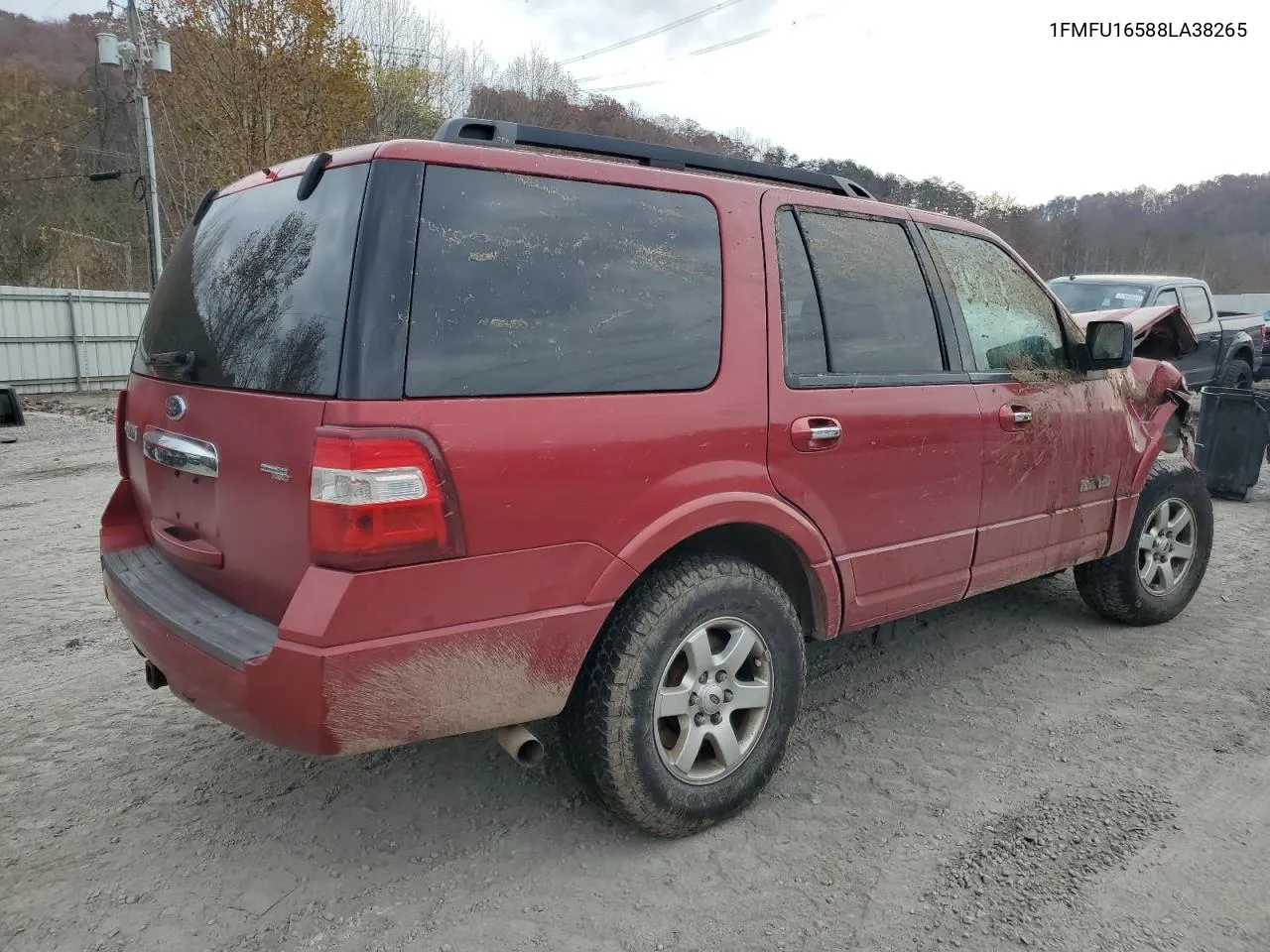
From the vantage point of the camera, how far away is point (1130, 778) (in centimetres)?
301

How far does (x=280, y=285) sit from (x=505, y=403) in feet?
2.24

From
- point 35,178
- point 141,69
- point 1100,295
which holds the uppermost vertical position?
point 141,69

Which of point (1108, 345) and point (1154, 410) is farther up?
point (1108, 345)

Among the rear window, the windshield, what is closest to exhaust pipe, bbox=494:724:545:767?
the rear window

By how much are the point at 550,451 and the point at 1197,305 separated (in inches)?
464

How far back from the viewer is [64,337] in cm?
1781

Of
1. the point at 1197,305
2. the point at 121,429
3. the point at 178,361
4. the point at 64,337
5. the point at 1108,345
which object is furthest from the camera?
the point at 64,337

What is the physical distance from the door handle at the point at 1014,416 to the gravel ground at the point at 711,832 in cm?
115

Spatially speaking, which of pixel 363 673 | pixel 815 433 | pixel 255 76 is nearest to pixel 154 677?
Answer: pixel 363 673

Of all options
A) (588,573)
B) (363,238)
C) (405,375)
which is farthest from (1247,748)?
(363,238)

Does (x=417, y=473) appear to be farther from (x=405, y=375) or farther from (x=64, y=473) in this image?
(x=64, y=473)

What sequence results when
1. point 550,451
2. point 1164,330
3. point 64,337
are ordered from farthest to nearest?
point 64,337
point 1164,330
point 550,451

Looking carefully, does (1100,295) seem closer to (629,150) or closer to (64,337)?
(629,150)

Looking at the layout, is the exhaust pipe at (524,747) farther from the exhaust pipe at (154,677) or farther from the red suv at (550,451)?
the exhaust pipe at (154,677)
